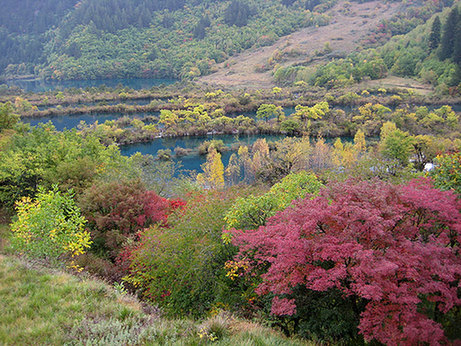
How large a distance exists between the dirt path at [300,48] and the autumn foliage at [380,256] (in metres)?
126

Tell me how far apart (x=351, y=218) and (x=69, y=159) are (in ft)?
71.0

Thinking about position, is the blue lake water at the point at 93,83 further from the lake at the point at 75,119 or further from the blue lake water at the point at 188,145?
the blue lake water at the point at 188,145

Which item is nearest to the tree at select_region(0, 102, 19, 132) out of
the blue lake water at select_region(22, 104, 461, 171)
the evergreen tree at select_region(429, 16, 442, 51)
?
the blue lake water at select_region(22, 104, 461, 171)

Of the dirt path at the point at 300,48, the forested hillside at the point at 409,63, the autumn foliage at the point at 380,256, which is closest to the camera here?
the autumn foliage at the point at 380,256

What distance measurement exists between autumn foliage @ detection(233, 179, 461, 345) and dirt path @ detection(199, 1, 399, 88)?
126394 millimetres

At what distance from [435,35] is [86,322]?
448 feet

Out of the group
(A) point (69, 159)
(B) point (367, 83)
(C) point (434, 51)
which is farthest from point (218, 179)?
(C) point (434, 51)

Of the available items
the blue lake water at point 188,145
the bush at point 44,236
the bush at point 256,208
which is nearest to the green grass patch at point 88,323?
the bush at point 44,236

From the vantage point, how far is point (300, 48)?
16588cm

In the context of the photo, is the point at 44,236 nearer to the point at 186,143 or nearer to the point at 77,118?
the point at 186,143

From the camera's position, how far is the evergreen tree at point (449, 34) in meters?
96.9

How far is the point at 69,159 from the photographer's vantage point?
2345cm

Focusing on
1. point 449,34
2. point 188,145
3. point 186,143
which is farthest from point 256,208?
point 449,34

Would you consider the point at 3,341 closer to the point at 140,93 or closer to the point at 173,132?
the point at 173,132
